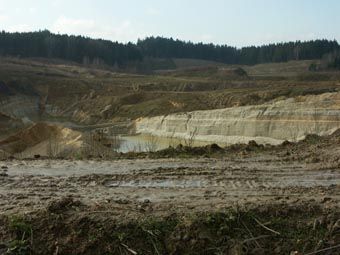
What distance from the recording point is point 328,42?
132375 millimetres

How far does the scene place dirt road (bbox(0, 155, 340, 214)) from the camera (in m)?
7.65

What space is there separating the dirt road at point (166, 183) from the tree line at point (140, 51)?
106 metres

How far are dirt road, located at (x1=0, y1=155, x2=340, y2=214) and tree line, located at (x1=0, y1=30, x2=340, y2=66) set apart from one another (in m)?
106

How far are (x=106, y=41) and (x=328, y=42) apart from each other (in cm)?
5397

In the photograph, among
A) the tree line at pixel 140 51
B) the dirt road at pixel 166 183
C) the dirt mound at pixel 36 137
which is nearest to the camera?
the dirt road at pixel 166 183

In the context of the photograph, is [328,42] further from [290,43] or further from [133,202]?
[133,202]

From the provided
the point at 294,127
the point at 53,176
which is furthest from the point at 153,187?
the point at 294,127

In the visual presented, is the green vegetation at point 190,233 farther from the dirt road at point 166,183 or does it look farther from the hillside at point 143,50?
the hillside at point 143,50

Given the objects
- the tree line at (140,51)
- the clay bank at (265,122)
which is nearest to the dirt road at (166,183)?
the clay bank at (265,122)

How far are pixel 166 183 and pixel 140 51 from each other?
426ft

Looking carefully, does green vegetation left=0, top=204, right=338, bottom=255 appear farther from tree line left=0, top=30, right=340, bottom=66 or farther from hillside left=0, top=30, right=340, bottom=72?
tree line left=0, top=30, right=340, bottom=66

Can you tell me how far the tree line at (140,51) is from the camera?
115625mm

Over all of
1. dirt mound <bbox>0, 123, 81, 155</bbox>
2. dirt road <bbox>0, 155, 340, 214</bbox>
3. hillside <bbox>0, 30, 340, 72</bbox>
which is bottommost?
dirt mound <bbox>0, 123, 81, 155</bbox>

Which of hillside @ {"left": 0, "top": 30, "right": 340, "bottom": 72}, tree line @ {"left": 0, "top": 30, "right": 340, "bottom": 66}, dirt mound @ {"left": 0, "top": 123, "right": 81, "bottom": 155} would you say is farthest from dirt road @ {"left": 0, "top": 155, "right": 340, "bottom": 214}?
tree line @ {"left": 0, "top": 30, "right": 340, "bottom": 66}
